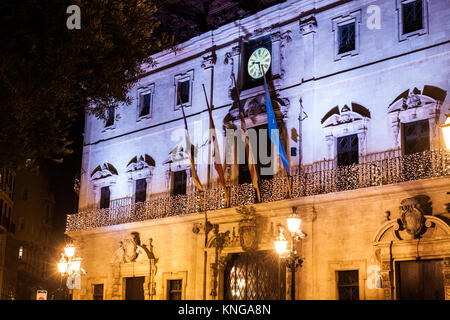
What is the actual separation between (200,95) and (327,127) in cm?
640

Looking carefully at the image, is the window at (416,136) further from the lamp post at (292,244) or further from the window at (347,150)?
the lamp post at (292,244)

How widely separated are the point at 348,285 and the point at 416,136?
478 centimetres

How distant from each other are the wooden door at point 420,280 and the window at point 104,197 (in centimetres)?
1409

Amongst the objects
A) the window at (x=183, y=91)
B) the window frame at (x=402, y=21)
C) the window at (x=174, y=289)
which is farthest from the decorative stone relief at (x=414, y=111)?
the window at (x=174, y=289)

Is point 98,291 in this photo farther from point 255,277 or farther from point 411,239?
point 411,239

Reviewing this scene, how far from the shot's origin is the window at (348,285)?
60.6ft

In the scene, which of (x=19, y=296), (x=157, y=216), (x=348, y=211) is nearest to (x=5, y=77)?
(x=348, y=211)

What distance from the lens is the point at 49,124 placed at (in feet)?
40.6

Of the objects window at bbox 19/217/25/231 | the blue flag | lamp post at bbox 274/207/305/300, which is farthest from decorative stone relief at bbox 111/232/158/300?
window at bbox 19/217/25/231

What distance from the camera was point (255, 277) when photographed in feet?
69.1

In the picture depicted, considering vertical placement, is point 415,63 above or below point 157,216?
above

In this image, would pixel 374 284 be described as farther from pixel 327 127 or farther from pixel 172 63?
pixel 172 63

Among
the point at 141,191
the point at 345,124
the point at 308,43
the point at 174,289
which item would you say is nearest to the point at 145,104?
the point at 141,191

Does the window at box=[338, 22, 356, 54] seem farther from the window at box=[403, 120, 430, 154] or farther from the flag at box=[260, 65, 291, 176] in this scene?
the window at box=[403, 120, 430, 154]
